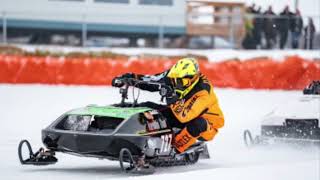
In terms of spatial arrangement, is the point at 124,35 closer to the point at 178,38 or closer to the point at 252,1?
the point at 178,38

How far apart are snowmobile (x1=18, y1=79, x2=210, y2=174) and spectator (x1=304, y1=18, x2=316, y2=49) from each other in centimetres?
1293

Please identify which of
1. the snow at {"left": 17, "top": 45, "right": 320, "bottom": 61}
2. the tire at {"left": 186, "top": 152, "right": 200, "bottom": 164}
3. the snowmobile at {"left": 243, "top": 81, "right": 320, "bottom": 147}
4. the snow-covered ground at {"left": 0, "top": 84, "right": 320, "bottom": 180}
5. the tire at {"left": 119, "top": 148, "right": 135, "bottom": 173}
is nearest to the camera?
the snow-covered ground at {"left": 0, "top": 84, "right": 320, "bottom": 180}

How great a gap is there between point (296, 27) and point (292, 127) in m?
10.7

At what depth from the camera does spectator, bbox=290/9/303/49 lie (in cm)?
2172

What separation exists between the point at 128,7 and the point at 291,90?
5.77 m

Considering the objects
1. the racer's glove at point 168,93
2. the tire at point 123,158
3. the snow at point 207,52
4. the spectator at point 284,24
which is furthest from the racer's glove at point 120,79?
the spectator at point 284,24

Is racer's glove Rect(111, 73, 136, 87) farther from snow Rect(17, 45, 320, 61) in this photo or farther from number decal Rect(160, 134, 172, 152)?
snow Rect(17, 45, 320, 61)

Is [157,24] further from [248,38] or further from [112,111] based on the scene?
[112,111]

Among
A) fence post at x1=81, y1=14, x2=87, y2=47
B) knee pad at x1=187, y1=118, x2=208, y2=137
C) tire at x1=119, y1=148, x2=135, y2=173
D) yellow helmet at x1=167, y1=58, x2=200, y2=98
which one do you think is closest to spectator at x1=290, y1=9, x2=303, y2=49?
fence post at x1=81, y1=14, x2=87, y2=47

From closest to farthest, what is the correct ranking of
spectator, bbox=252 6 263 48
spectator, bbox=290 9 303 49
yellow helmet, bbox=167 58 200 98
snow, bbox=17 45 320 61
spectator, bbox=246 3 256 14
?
yellow helmet, bbox=167 58 200 98 < snow, bbox=17 45 320 61 < spectator, bbox=290 9 303 49 < spectator, bbox=252 6 263 48 < spectator, bbox=246 3 256 14

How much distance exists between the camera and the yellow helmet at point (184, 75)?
9730 mm

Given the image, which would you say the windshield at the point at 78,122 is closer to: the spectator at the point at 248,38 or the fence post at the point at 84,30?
the fence post at the point at 84,30

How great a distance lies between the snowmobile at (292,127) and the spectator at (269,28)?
980cm

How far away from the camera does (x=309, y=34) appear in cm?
2198
